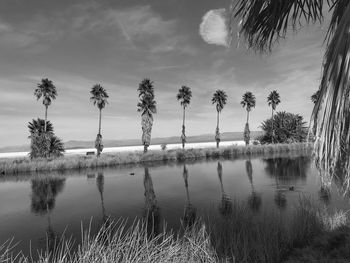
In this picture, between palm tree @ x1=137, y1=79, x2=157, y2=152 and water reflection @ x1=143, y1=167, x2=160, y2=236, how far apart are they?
2931 centimetres

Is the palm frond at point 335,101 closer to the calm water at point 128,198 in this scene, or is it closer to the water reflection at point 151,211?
the calm water at point 128,198

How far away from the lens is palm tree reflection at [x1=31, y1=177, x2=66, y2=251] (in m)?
14.4

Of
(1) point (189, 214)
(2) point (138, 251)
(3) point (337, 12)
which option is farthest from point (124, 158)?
(3) point (337, 12)

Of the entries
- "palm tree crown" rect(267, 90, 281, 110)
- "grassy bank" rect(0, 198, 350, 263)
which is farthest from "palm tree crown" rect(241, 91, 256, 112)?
"grassy bank" rect(0, 198, 350, 263)

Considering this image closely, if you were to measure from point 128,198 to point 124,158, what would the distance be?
27041 millimetres

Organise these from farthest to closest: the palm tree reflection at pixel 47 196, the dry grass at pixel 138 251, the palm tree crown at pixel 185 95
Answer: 1. the palm tree crown at pixel 185 95
2. the palm tree reflection at pixel 47 196
3. the dry grass at pixel 138 251

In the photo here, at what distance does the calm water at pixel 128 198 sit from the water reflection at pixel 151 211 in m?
0.08

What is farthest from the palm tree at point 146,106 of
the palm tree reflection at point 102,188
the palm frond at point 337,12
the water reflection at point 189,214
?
the palm frond at point 337,12

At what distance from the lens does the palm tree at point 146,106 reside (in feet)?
192

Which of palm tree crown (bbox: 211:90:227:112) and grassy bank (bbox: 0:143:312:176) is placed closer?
grassy bank (bbox: 0:143:312:176)

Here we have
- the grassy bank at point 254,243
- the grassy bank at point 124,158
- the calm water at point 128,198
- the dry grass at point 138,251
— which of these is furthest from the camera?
the grassy bank at point 124,158

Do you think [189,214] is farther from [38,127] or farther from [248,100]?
[248,100]

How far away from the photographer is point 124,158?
49.0 meters

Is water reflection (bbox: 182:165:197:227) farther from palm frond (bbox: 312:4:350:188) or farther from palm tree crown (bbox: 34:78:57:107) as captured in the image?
palm tree crown (bbox: 34:78:57:107)
